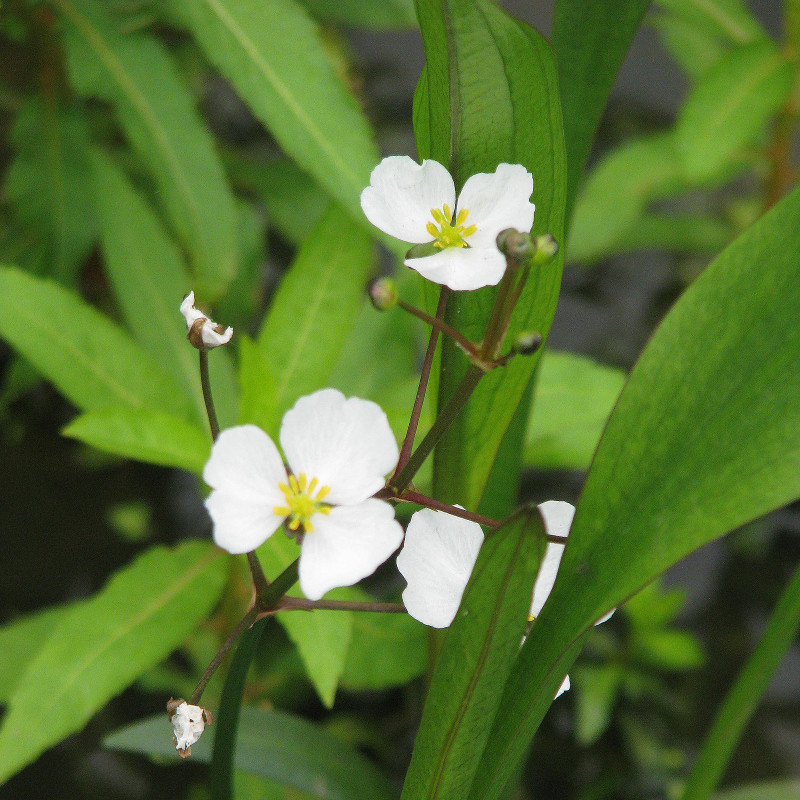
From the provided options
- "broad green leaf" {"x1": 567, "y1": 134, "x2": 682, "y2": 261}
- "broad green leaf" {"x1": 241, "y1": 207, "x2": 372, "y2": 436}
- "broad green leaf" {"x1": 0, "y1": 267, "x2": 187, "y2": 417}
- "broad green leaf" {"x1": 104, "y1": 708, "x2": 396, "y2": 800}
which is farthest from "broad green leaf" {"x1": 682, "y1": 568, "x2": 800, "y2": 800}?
"broad green leaf" {"x1": 567, "y1": 134, "x2": 682, "y2": 261}

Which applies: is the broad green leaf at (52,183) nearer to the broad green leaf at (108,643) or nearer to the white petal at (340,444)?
the broad green leaf at (108,643)

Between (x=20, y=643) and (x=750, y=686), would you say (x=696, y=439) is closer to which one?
(x=750, y=686)

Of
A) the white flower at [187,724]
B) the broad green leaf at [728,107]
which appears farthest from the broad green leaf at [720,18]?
the white flower at [187,724]

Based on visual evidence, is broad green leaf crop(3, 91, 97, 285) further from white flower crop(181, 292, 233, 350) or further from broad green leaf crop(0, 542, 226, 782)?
white flower crop(181, 292, 233, 350)

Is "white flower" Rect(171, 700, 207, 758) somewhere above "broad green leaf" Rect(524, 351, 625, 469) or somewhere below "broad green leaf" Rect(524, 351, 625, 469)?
below

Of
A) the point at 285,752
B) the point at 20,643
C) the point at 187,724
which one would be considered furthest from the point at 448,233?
the point at 20,643

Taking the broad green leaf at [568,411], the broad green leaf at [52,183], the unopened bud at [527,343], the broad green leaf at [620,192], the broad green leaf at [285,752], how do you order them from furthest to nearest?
the broad green leaf at [620,192] → the broad green leaf at [52,183] → the broad green leaf at [568,411] → the broad green leaf at [285,752] → the unopened bud at [527,343]

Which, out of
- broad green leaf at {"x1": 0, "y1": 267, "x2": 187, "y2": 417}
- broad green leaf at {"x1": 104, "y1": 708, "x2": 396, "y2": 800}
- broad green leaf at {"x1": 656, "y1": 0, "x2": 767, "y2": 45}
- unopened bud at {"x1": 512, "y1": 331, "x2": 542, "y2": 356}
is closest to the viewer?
unopened bud at {"x1": 512, "y1": 331, "x2": 542, "y2": 356}
